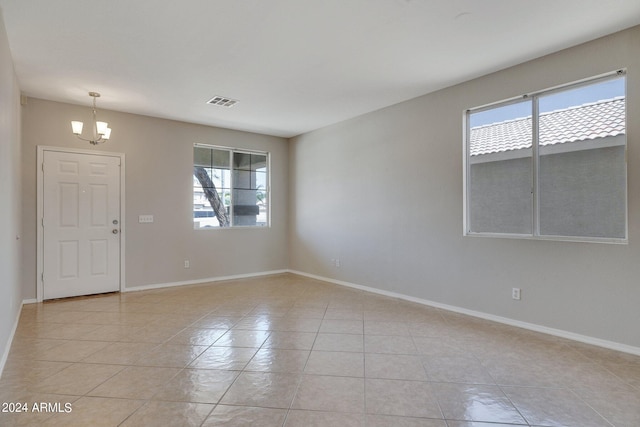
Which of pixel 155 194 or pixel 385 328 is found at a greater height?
pixel 155 194

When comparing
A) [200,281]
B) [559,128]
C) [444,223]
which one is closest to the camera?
[559,128]

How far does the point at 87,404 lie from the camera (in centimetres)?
205

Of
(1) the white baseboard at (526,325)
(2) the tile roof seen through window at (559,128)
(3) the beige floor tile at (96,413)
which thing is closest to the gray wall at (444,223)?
(1) the white baseboard at (526,325)

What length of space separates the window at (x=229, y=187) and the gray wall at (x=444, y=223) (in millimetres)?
690

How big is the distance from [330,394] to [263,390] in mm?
446

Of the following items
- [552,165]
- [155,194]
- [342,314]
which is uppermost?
[552,165]

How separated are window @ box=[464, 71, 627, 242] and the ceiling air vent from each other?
304 centimetres

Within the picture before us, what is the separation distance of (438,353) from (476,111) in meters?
2.73

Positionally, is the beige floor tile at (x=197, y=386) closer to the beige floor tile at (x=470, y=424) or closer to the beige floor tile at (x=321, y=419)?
the beige floor tile at (x=321, y=419)

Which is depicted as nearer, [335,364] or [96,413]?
[96,413]

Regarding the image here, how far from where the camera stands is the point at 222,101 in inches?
179

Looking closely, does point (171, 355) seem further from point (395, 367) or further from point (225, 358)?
point (395, 367)

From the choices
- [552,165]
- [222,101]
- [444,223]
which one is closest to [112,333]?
[222,101]

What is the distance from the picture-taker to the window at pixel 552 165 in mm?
2943
